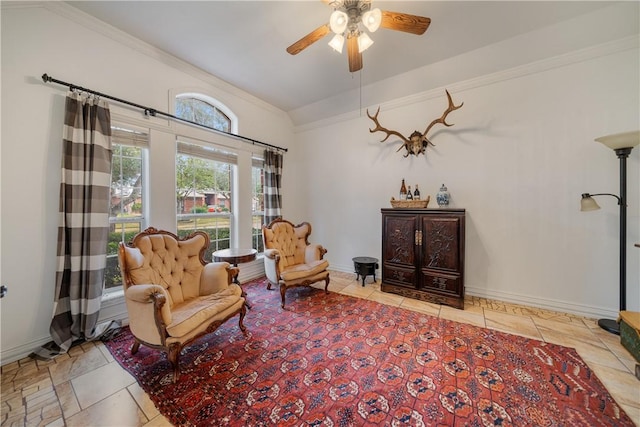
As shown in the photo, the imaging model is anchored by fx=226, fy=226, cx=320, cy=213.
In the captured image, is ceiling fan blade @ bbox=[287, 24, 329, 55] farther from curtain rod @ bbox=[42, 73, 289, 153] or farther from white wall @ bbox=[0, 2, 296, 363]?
white wall @ bbox=[0, 2, 296, 363]

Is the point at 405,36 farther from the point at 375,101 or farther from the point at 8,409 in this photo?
the point at 8,409

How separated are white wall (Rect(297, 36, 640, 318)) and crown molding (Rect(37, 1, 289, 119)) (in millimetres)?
2674

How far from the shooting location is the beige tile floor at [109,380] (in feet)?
4.66

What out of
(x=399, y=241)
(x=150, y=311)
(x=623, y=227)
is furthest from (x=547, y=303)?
(x=150, y=311)

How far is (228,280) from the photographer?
2.41 m

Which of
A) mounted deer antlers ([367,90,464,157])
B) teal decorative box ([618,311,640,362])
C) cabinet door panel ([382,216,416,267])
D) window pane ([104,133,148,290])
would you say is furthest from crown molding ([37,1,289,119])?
teal decorative box ([618,311,640,362])

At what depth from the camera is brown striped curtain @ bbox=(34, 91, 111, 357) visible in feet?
6.91

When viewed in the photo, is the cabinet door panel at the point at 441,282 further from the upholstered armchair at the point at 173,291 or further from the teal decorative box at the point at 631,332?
the upholstered armchair at the point at 173,291

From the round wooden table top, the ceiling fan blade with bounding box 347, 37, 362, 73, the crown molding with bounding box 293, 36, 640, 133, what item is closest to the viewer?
the ceiling fan blade with bounding box 347, 37, 362, 73

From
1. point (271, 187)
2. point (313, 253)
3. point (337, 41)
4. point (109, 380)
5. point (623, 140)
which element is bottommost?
point (109, 380)

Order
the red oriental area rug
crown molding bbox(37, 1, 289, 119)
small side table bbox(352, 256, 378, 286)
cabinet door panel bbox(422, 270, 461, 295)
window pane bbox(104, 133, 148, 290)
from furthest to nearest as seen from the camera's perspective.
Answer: small side table bbox(352, 256, 378, 286) → cabinet door panel bbox(422, 270, 461, 295) → window pane bbox(104, 133, 148, 290) → crown molding bbox(37, 1, 289, 119) → the red oriental area rug

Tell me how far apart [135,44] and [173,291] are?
2.86 metres

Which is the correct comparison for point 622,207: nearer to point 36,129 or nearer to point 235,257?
point 235,257

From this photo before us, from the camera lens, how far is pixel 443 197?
3.25 metres
